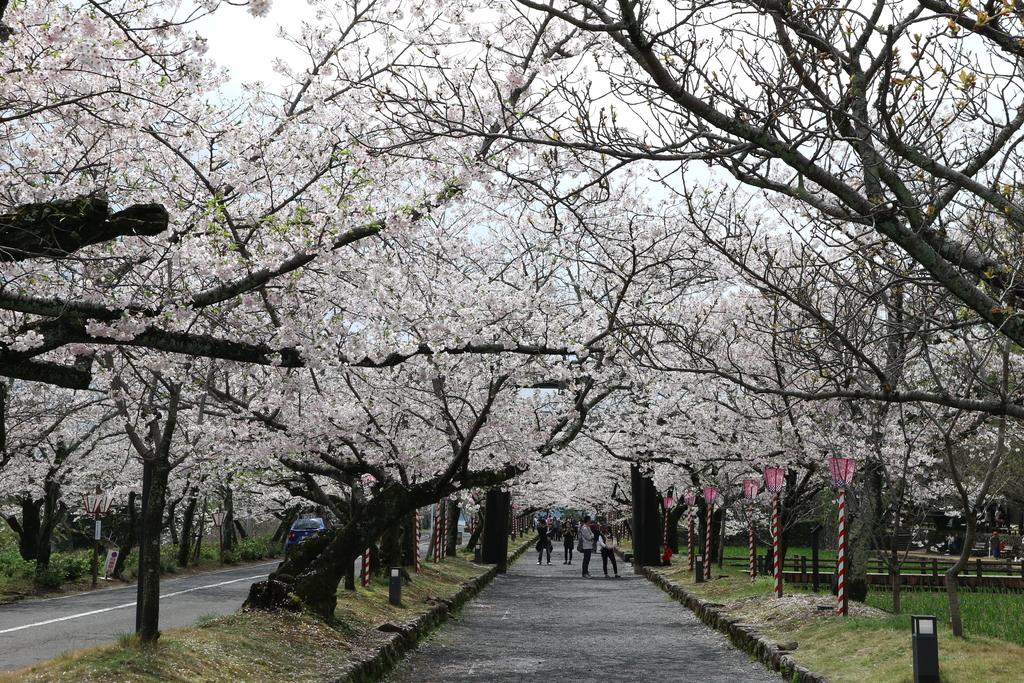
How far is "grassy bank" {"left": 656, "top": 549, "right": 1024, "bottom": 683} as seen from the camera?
384 inches

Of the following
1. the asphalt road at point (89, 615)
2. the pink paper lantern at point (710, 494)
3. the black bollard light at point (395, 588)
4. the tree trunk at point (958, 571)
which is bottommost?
the asphalt road at point (89, 615)

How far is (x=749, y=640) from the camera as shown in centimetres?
1379

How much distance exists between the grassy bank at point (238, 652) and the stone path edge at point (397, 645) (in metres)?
0.14

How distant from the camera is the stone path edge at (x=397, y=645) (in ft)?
35.1

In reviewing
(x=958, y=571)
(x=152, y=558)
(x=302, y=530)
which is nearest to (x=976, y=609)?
(x=958, y=571)

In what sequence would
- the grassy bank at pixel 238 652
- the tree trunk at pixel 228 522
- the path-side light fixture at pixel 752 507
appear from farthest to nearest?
the tree trunk at pixel 228 522 < the path-side light fixture at pixel 752 507 < the grassy bank at pixel 238 652

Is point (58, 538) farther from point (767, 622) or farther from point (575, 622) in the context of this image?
point (767, 622)

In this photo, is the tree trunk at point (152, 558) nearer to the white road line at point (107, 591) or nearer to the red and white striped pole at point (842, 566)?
the red and white striped pole at point (842, 566)

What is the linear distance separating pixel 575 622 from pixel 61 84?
45.2 ft

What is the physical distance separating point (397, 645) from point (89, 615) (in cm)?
721

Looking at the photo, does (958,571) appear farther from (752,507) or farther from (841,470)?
(752,507)

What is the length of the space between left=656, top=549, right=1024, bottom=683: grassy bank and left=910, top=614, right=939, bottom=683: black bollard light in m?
0.31

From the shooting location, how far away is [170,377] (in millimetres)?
10070

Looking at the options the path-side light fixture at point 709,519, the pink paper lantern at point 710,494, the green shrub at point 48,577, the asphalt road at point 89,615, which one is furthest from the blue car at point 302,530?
the pink paper lantern at point 710,494
